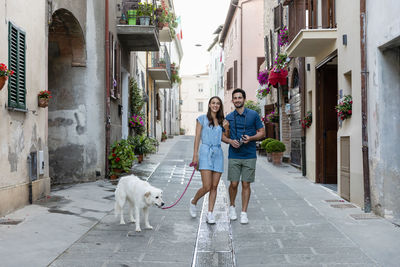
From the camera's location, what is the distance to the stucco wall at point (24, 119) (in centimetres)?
649

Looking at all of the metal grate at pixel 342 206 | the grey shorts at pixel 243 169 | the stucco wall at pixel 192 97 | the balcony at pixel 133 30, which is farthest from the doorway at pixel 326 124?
the stucco wall at pixel 192 97

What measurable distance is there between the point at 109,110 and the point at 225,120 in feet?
18.6

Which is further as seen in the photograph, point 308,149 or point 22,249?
point 308,149

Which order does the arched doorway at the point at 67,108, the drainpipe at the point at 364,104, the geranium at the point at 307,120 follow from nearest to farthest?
the drainpipe at the point at 364,104 < the arched doorway at the point at 67,108 < the geranium at the point at 307,120

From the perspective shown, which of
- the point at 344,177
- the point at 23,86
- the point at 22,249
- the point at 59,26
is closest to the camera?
the point at 22,249

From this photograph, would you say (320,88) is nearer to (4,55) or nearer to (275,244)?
(275,244)

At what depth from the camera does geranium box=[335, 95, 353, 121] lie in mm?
8031

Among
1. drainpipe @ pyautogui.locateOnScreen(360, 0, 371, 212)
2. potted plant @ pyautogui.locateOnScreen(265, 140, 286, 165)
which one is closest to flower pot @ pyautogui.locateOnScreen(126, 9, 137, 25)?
potted plant @ pyautogui.locateOnScreen(265, 140, 286, 165)

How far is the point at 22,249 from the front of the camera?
15.4ft

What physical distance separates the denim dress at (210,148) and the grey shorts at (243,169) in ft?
0.74

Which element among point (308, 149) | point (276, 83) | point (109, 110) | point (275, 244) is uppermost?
point (276, 83)

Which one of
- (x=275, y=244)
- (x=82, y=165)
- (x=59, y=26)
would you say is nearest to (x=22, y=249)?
(x=275, y=244)

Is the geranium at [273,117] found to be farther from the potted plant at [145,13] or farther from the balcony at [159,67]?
the balcony at [159,67]

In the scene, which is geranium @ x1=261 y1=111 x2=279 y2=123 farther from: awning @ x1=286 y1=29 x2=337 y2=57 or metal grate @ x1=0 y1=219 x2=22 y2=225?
metal grate @ x1=0 y1=219 x2=22 y2=225
